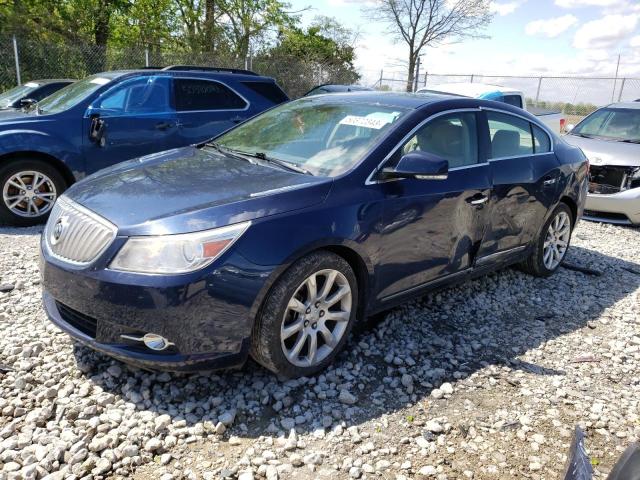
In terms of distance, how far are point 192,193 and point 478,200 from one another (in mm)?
2095

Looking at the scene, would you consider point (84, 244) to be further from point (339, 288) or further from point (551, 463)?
point (551, 463)

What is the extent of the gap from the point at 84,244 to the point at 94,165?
3860mm

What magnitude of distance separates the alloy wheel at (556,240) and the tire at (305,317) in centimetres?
264

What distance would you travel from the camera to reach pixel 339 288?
3172 mm

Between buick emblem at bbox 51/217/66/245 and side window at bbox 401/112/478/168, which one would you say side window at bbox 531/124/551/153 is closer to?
side window at bbox 401/112/478/168

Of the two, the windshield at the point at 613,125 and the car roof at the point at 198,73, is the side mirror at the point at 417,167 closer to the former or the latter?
the car roof at the point at 198,73

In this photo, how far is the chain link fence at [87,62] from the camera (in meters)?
14.2

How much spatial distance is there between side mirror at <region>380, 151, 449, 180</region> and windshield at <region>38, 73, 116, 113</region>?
4514mm

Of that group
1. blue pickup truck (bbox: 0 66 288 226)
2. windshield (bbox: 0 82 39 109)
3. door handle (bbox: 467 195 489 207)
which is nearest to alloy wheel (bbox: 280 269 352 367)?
door handle (bbox: 467 195 489 207)

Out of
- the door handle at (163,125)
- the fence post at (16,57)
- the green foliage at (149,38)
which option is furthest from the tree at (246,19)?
the door handle at (163,125)

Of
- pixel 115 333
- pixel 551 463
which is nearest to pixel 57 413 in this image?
pixel 115 333

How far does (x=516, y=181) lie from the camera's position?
430 cm

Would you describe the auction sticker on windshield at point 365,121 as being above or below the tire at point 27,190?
above

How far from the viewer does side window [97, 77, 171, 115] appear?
6.39 meters
